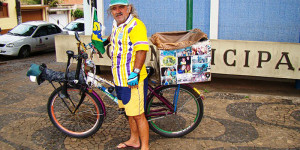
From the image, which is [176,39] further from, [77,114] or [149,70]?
[77,114]

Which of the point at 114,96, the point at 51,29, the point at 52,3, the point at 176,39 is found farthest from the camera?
the point at 52,3

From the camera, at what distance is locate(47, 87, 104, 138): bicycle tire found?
14.0ft

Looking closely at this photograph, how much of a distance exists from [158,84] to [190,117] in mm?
1060

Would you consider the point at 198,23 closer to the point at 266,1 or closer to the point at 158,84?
the point at 266,1

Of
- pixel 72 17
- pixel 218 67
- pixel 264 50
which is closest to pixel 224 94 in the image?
pixel 218 67

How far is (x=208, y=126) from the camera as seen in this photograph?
4844 millimetres

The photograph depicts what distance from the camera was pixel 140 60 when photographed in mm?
3537

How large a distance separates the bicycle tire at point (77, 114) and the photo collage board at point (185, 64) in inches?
40.4

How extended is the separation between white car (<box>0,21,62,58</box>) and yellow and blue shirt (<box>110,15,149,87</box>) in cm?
947

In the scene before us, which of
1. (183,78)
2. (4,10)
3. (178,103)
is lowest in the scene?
(178,103)

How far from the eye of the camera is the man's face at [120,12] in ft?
11.8

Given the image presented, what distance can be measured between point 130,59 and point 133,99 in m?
0.48

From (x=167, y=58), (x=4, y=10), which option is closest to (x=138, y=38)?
(x=167, y=58)

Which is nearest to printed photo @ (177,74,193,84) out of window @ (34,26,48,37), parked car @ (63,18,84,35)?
window @ (34,26,48,37)
